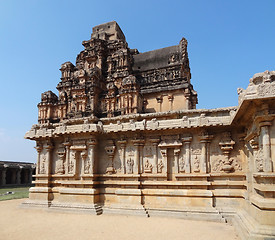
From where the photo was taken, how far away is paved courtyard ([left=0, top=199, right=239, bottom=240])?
8.37 m

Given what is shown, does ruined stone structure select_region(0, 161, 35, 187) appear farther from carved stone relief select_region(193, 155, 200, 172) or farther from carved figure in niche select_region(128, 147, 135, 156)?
carved stone relief select_region(193, 155, 200, 172)

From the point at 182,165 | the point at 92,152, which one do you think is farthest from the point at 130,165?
the point at 182,165

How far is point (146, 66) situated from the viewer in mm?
26016

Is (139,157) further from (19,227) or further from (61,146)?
(19,227)

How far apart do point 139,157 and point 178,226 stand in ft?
13.2

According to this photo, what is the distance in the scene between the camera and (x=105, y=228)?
9359 millimetres

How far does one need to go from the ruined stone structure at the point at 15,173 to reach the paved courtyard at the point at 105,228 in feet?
79.5

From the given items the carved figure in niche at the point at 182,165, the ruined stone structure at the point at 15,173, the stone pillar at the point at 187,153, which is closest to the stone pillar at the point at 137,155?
the carved figure in niche at the point at 182,165

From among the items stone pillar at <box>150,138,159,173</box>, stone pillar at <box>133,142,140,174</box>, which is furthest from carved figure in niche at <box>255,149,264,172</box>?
stone pillar at <box>133,142,140,174</box>

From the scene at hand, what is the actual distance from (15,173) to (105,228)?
3201 cm

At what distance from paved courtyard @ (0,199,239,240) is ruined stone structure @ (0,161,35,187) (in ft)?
79.5

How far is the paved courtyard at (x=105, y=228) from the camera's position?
8.37 m

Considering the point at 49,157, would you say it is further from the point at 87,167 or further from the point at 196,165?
the point at 196,165

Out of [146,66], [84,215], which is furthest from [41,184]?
[146,66]
